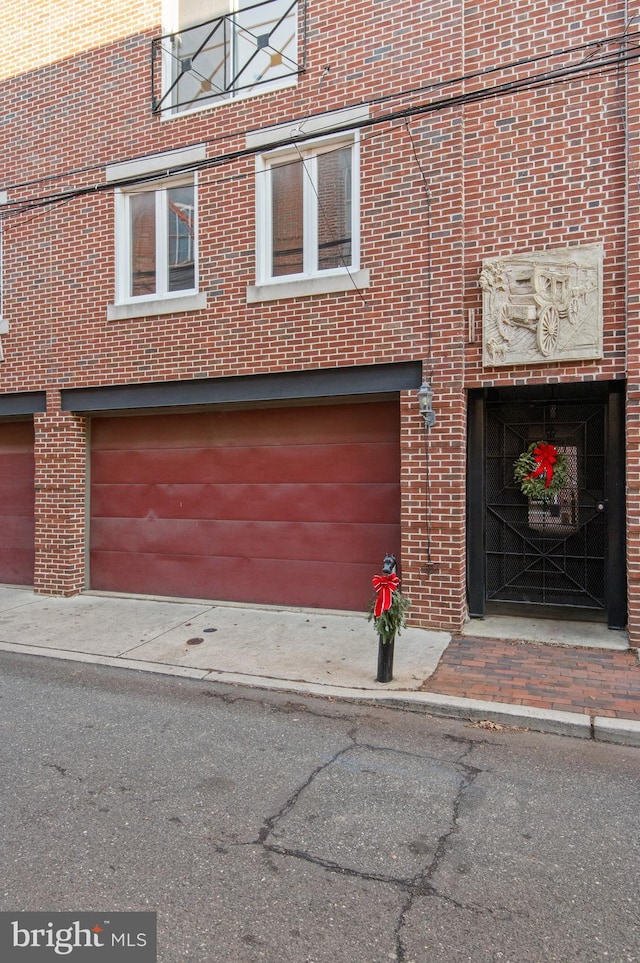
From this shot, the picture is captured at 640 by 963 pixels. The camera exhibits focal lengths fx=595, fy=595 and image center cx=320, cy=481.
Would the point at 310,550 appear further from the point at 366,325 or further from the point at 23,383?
the point at 23,383

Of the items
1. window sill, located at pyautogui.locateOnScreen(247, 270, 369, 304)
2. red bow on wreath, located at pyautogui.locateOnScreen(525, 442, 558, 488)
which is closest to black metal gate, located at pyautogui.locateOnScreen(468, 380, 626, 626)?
red bow on wreath, located at pyautogui.locateOnScreen(525, 442, 558, 488)

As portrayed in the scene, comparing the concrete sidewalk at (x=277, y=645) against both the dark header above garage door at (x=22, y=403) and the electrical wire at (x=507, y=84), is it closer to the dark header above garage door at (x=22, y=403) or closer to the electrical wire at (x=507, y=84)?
the dark header above garage door at (x=22, y=403)

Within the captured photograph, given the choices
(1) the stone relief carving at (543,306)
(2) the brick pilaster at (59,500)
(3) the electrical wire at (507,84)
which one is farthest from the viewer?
(2) the brick pilaster at (59,500)

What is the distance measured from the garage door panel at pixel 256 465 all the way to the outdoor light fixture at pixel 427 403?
750mm

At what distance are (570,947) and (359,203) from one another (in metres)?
7.09

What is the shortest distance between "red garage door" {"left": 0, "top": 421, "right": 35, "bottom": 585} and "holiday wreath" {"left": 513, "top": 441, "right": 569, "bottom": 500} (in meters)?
7.44

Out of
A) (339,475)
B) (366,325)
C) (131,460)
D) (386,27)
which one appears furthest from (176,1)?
(339,475)

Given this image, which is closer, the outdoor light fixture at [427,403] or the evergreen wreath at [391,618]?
the evergreen wreath at [391,618]

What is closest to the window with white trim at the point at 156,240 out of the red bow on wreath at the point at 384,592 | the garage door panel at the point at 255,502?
the garage door panel at the point at 255,502

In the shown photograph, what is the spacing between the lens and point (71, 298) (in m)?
8.70

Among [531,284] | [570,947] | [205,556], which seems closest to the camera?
[570,947]

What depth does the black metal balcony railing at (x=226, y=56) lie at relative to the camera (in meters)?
7.75

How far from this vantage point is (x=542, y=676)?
209 inches

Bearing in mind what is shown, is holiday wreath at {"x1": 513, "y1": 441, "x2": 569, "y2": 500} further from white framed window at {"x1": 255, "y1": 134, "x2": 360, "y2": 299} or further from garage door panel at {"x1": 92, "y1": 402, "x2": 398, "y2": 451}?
white framed window at {"x1": 255, "y1": 134, "x2": 360, "y2": 299}
